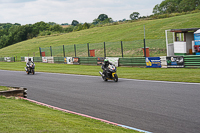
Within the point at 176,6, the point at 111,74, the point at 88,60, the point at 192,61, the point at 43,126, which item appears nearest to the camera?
the point at 43,126

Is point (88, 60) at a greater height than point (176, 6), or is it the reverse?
point (176, 6)

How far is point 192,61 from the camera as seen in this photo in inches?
760

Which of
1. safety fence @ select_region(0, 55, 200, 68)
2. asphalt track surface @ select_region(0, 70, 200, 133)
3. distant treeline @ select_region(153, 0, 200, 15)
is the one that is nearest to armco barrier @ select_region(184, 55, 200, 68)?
safety fence @ select_region(0, 55, 200, 68)

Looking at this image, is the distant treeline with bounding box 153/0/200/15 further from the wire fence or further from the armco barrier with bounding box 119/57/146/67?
the armco barrier with bounding box 119/57/146/67

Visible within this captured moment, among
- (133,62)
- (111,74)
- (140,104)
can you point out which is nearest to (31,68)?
(133,62)

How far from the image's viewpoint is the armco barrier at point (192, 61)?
19.0m

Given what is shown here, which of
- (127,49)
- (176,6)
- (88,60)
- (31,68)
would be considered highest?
(176,6)

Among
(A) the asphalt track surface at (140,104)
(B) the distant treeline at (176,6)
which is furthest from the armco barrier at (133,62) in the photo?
(B) the distant treeline at (176,6)

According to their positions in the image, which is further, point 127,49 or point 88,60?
point 127,49

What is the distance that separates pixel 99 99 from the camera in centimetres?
1061

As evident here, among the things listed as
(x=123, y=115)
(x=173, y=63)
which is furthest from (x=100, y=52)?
(x=123, y=115)

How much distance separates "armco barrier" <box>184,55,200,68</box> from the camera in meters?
19.0

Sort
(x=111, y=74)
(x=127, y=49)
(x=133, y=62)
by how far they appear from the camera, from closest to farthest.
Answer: (x=111, y=74) → (x=133, y=62) → (x=127, y=49)

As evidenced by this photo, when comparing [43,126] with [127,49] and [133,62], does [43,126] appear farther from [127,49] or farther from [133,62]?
[127,49]
